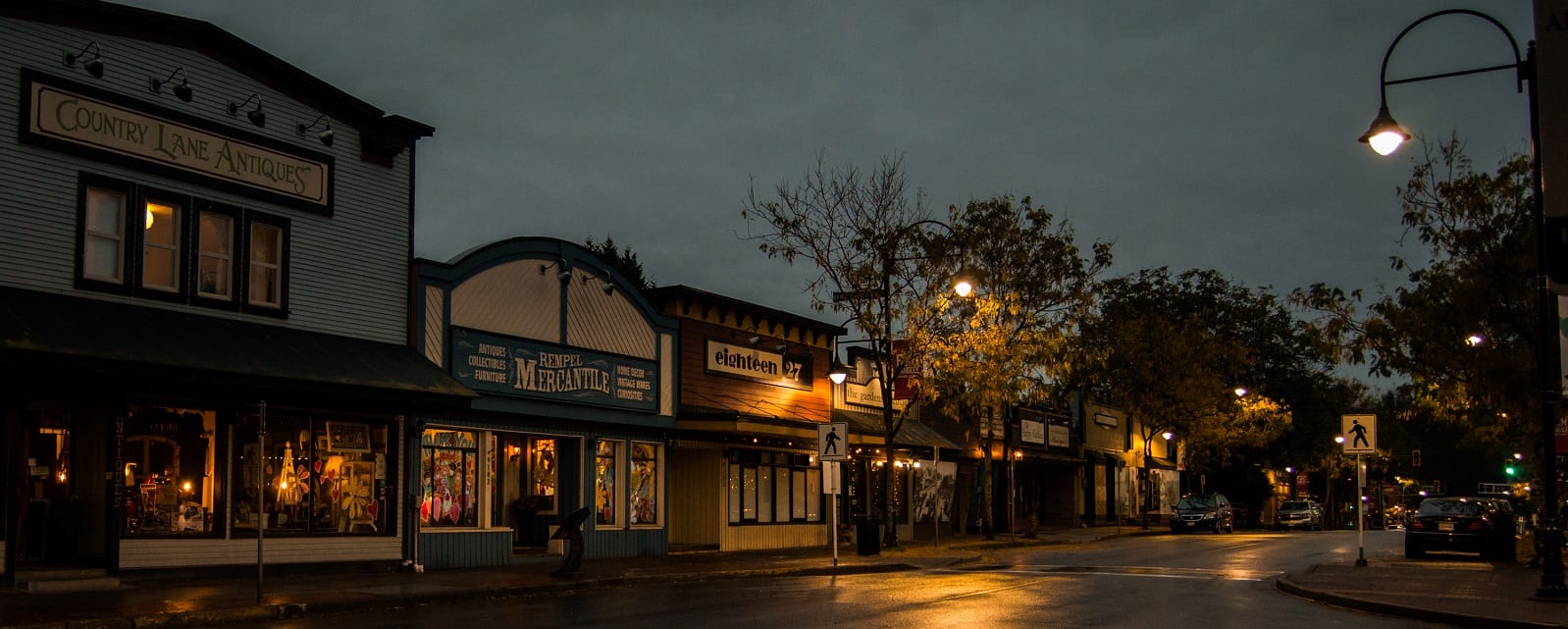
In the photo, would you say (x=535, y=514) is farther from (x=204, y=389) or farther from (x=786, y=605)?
(x=786, y=605)

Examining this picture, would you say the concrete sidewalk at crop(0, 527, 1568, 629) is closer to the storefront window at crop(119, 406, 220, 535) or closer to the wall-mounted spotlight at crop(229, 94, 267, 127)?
the storefront window at crop(119, 406, 220, 535)

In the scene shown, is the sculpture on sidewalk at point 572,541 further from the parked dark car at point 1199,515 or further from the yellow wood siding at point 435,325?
the parked dark car at point 1199,515

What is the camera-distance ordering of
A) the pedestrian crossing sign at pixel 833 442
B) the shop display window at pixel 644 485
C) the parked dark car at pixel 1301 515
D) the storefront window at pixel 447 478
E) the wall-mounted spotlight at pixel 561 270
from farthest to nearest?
the parked dark car at pixel 1301 515 → the shop display window at pixel 644 485 → the wall-mounted spotlight at pixel 561 270 → the pedestrian crossing sign at pixel 833 442 → the storefront window at pixel 447 478

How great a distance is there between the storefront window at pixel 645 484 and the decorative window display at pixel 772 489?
274 centimetres

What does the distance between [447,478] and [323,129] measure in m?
6.49

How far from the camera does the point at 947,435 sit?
45.1 meters

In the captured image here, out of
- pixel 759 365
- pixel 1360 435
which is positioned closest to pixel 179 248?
pixel 759 365

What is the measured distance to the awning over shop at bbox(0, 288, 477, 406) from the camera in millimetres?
17016

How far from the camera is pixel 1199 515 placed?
50.5 metres

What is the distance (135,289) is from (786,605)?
10.4 m

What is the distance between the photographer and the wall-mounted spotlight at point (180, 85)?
19.9 meters

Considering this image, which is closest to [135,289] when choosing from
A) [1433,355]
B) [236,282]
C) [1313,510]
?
[236,282]

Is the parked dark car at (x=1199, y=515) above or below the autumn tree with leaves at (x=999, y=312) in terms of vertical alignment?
below

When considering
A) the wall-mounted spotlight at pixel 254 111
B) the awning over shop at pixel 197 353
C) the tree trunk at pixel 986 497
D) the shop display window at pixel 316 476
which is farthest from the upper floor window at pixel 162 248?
the tree trunk at pixel 986 497
